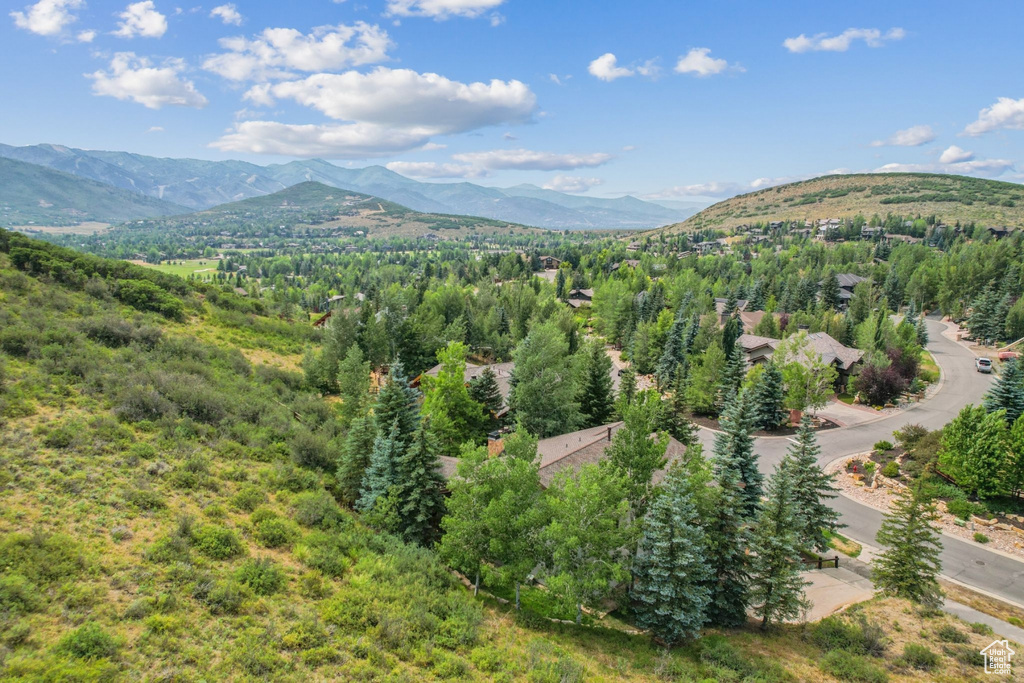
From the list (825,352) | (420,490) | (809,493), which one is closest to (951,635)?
(809,493)

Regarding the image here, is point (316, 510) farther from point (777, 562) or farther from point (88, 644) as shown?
point (777, 562)

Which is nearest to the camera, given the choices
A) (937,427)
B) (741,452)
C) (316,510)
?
(316,510)

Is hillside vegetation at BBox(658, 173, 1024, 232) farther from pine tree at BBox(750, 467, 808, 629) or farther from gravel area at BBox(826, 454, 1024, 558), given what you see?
pine tree at BBox(750, 467, 808, 629)

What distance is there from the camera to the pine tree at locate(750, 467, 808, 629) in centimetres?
1659

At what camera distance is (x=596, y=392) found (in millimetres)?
35500

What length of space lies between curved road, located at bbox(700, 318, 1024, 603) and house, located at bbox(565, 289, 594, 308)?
4726 centimetres

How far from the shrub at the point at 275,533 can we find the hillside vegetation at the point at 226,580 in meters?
0.06

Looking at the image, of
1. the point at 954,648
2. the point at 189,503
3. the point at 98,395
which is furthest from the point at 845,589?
the point at 98,395

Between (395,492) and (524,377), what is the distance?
46.8 feet

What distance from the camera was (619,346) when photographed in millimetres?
66750

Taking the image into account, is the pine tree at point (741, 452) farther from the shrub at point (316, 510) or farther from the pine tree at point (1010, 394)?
the pine tree at point (1010, 394)

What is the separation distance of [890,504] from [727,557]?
17.2m

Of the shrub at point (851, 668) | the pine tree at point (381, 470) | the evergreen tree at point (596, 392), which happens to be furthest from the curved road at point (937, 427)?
the pine tree at point (381, 470)

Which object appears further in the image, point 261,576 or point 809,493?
point 809,493
